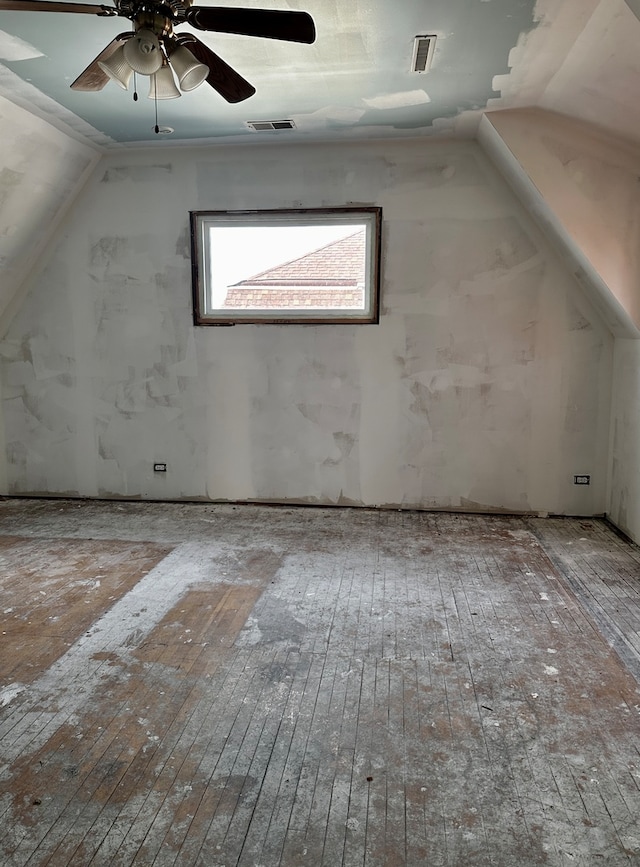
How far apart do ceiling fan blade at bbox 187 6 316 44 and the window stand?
8.17ft

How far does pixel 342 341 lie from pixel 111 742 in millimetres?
3278

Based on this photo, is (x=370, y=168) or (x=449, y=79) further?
(x=370, y=168)

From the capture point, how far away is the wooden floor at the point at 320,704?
1.74 metres

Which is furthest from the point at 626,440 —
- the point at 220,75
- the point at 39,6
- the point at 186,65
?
the point at 39,6

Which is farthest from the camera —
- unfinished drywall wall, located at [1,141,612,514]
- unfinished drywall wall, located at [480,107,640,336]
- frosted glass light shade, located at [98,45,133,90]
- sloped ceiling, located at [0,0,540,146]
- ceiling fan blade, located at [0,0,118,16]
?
unfinished drywall wall, located at [1,141,612,514]

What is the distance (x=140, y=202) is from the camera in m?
4.81

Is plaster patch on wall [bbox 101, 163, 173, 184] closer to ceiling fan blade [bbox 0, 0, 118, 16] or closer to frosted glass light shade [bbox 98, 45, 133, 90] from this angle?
frosted glass light shade [bbox 98, 45, 133, 90]

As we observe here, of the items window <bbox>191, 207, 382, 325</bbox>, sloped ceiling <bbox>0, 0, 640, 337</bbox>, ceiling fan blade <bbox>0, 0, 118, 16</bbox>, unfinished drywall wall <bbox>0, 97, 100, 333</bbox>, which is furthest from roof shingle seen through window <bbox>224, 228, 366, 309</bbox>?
ceiling fan blade <bbox>0, 0, 118, 16</bbox>

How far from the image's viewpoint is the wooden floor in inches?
68.4

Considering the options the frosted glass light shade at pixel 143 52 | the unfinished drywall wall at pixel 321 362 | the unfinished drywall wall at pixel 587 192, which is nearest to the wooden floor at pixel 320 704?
the unfinished drywall wall at pixel 321 362

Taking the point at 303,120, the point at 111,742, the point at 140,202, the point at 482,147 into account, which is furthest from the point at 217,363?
the point at 111,742

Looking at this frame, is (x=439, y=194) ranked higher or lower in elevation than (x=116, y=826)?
higher

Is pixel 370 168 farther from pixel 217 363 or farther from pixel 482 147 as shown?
pixel 217 363

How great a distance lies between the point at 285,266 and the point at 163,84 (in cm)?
239
